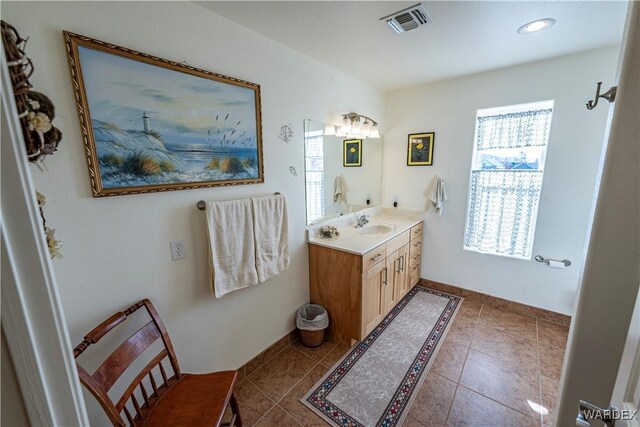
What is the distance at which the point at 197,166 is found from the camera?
4.95ft

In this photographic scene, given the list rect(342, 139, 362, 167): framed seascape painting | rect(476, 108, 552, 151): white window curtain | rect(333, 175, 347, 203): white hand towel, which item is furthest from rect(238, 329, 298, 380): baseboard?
rect(476, 108, 552, 151): white window curtain

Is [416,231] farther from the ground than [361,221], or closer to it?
closer to it

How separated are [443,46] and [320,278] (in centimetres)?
210

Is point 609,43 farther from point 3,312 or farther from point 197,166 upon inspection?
point 3,312

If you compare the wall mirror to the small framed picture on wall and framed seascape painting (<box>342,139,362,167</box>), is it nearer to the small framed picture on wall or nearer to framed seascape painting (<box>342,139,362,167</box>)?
framed seascape painting (<box>342,139,362,167</box>)

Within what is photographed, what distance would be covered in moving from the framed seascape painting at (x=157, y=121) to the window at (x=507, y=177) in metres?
2.33

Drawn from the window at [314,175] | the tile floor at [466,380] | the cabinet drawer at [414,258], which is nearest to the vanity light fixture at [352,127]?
the window at [314,175]

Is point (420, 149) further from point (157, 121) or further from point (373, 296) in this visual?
point (157, 121)

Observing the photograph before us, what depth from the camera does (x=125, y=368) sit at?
1184 mm

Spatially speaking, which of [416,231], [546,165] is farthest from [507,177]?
[416,231]

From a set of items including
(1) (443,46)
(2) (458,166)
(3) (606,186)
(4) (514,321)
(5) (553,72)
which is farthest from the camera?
(2) (458,166)

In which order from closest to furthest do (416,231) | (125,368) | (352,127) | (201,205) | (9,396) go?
(9,396), (125,368), (201,205), (352,127), (416,231)

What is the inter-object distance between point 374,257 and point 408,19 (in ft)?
5.49

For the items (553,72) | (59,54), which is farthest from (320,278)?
(553,72)
